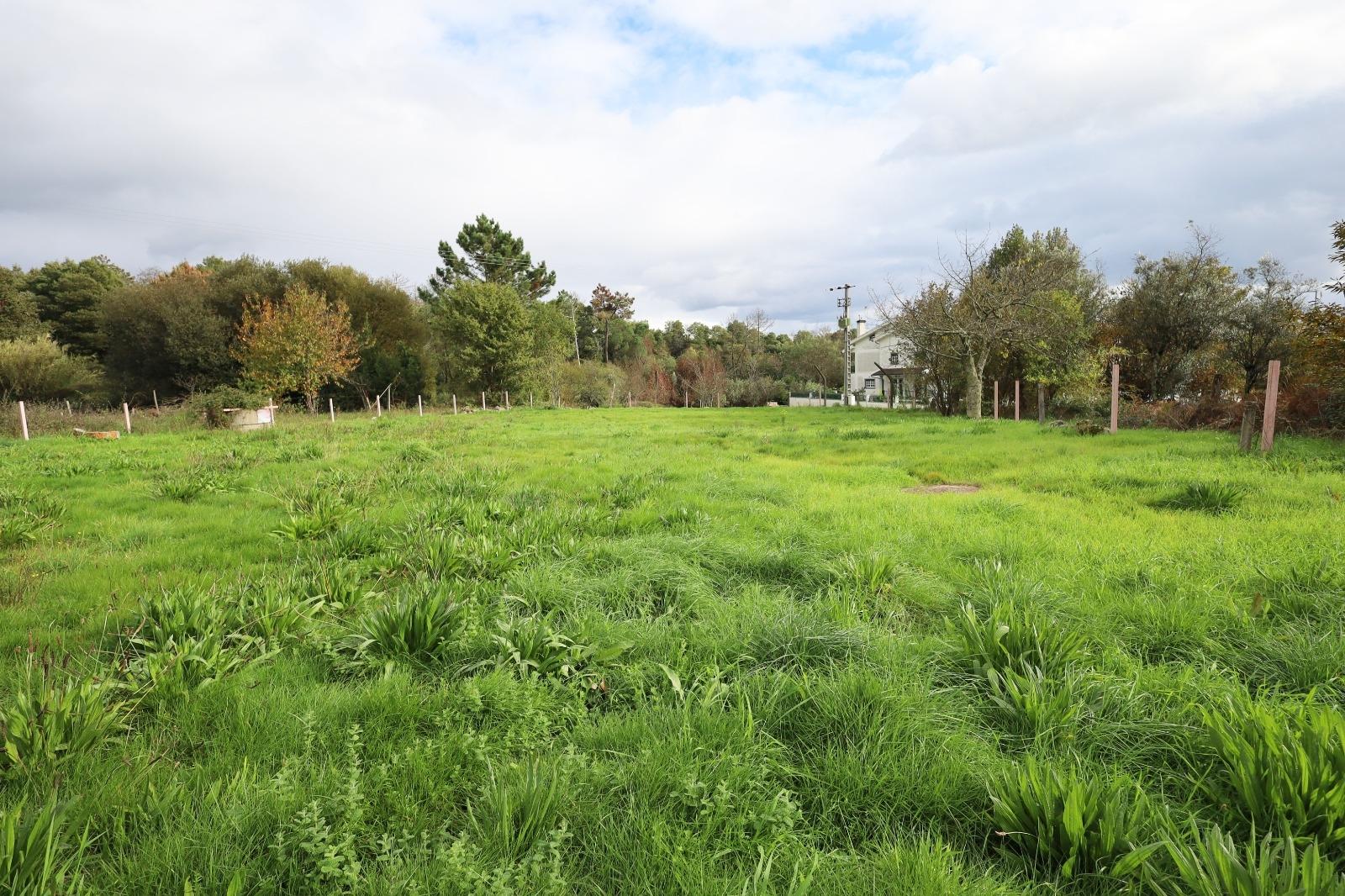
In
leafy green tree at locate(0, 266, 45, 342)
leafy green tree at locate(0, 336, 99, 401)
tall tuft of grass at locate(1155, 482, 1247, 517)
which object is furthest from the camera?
leafy green tree at locate(0, 266, 45, 342)

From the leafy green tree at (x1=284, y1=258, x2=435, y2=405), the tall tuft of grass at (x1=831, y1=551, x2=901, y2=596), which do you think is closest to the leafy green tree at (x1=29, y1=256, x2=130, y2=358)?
the leafy green tree at (x1=284, y1=258, x2=435, y2=405)

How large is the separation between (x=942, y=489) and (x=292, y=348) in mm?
22566

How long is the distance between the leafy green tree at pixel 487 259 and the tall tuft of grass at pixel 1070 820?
146ft

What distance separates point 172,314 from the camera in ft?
87.1

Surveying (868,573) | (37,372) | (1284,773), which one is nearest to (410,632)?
(868,573)

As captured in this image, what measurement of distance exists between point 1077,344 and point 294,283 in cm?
3451

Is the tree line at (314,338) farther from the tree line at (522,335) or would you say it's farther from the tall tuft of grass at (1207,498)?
the tall tuft of grass at (1207,498)

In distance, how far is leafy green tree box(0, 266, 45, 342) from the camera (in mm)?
29344

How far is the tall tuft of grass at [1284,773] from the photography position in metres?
1.66

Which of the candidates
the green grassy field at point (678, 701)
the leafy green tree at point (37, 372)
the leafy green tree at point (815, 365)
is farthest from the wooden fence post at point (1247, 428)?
the leafy green tree at point (815, 365)

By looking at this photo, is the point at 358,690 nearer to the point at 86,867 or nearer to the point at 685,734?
the point at 86,867

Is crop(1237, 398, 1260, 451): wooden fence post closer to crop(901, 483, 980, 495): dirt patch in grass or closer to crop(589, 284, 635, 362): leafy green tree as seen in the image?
crop(901, 483, 980, 495): dirt patch in grass

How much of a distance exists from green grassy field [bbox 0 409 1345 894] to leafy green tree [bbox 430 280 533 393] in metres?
28.4

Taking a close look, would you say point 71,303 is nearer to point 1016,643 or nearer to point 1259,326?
point 1016,643
